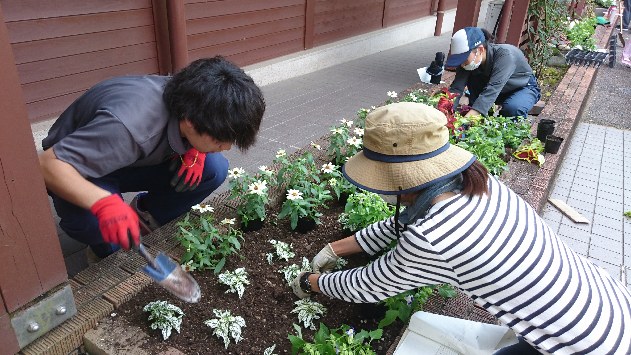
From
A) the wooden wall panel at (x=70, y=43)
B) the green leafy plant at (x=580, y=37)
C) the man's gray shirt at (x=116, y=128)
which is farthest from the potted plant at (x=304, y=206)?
the green leafy plant at (x=580, y=37)

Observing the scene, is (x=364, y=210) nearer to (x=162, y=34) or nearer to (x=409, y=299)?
(x=409, y=299)

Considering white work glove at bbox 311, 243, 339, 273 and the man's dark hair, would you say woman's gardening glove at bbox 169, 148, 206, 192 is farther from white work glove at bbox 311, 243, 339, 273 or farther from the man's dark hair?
white work glove at bbox 311, 243, 339, 273

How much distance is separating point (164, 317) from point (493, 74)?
3.56 metres

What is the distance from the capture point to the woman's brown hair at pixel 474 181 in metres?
1.56

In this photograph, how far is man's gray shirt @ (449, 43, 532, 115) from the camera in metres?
4.26

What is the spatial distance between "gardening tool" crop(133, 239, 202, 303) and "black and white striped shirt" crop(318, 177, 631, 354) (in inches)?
39.6

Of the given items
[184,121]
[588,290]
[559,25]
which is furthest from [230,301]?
[559,25]

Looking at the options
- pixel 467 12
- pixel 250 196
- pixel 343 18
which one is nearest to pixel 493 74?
pixel 467 12

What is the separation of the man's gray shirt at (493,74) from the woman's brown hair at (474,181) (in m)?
2.88

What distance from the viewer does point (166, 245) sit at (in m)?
2.52

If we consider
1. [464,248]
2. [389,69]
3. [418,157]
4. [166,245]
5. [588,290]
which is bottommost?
[389,69]

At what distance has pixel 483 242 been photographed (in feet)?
4.97

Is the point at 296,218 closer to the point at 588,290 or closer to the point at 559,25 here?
the point at 588,290

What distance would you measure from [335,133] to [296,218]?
0.99 metres
